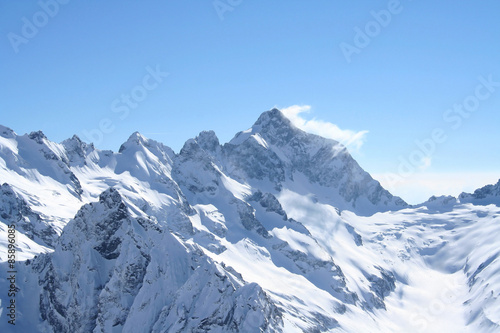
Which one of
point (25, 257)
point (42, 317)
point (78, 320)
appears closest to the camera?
point (78, 320)

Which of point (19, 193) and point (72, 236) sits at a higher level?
point (72, 236)

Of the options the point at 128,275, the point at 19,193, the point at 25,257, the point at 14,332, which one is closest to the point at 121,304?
the point at 128,275

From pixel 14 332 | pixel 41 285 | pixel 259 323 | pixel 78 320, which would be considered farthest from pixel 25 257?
pixel 259 323

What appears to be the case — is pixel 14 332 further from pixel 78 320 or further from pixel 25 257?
pixel 25 257

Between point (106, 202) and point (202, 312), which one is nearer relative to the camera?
point (202, 312)

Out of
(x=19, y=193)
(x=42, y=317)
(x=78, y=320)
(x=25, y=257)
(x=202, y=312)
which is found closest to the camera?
(x=202, y=312)

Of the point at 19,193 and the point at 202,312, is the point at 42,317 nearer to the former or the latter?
the point at 202,312

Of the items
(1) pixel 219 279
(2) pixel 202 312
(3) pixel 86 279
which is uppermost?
(1) pixel 219 279

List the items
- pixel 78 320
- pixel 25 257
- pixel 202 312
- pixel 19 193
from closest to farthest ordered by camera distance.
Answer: pixel 202 312 → pixel 78 320 → pixel 25 257 → pixel 19 193

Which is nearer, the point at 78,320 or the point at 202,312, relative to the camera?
the point at 202,312
